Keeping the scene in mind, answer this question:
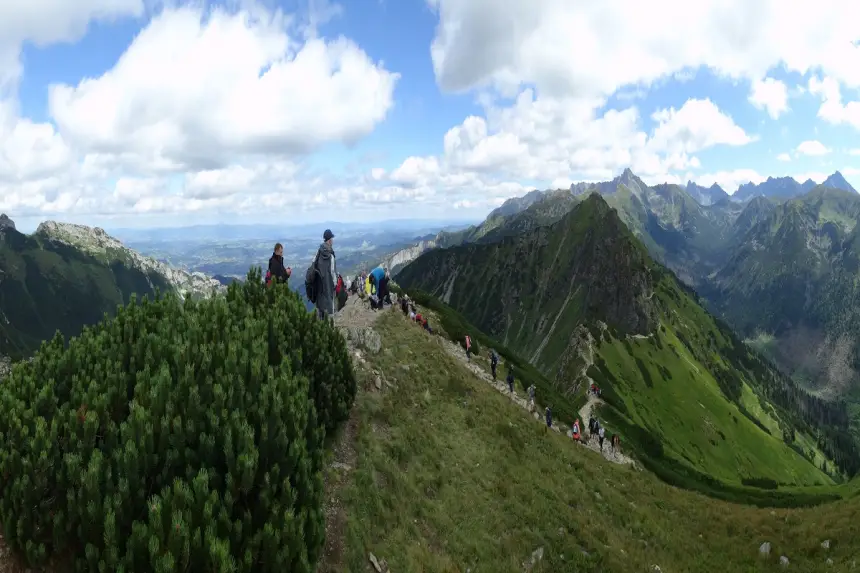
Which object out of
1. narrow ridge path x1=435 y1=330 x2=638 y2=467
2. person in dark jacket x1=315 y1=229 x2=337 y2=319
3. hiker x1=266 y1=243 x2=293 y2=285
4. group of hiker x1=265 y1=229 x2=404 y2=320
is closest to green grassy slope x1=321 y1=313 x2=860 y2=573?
person in dark jacket x1=315 y1=229 x2=337 y2=319

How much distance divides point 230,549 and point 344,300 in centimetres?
3056

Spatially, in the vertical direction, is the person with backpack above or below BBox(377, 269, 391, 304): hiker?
above

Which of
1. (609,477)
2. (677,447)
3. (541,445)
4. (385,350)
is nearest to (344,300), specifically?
(385,350)

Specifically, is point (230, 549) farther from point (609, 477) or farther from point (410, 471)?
point (609, 477)

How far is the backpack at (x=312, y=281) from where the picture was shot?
2164cm

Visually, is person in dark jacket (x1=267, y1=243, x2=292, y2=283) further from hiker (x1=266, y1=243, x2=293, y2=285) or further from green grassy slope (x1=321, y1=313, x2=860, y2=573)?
green grassy slope (x1=321, y1=313, x2=860, y2=573)

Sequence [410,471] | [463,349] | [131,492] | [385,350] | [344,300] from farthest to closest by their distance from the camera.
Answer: [463,349] → [344,300] → [385,350] → [410,471] → [131,492]

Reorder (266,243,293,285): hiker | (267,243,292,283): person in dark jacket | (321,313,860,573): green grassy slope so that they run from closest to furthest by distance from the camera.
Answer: (321,313,860,573): green grassy slope < (266,243,293,285): hiker < (267,243,292,283): person in dark jacket

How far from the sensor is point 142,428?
927 cm

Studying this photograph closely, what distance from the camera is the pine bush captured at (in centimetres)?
819

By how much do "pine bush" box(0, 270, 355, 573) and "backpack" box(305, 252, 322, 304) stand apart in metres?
8.42

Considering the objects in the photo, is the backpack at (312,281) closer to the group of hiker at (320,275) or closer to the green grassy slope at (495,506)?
the group of hiker at (320,275)

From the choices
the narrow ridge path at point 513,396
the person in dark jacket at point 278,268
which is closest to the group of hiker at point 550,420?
the narrow ridge path at point 513,396

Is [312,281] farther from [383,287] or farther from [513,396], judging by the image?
[513,396]
